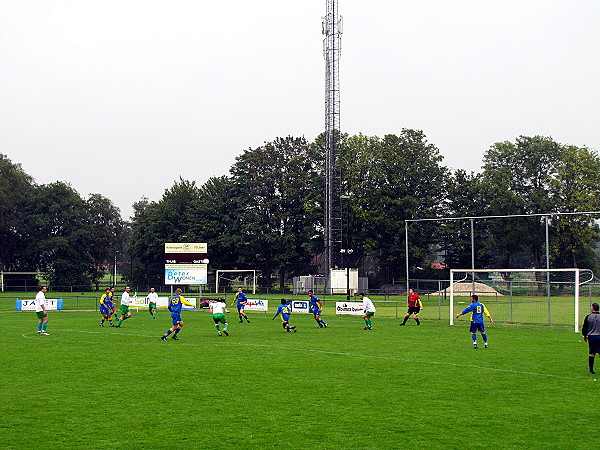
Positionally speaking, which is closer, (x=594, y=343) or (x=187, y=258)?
(x=594, y=343)

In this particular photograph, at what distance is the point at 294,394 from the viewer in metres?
14.7

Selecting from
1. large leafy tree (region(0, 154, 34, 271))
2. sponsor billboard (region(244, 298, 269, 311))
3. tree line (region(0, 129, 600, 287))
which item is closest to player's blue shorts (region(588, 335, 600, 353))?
sponsor billboard (region(244, 298, 269, 311))

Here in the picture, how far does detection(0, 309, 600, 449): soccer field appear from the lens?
11.1 m

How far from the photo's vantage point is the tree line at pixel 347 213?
8338 centimetres

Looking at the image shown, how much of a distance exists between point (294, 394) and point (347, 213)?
72.3 metres

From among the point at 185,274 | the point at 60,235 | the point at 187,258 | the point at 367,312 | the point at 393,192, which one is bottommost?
the point at 367,312

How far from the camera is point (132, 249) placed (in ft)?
326

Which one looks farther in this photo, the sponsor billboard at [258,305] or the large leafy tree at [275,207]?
the large leafy tree at [275,207]

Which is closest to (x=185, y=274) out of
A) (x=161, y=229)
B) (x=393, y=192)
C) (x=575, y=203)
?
(x=393, y=192)

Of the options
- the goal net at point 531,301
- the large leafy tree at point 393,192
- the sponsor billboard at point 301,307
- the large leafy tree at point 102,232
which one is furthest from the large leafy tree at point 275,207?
the sponsor billboard at point 301,307

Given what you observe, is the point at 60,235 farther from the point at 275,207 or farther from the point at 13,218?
the point at 275,207

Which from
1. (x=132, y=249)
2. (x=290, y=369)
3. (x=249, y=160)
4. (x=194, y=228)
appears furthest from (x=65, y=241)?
(x=290, y=369)

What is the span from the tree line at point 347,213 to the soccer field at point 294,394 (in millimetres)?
59176

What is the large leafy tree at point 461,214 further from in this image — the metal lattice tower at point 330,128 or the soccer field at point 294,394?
the soccer field at point 294,394
